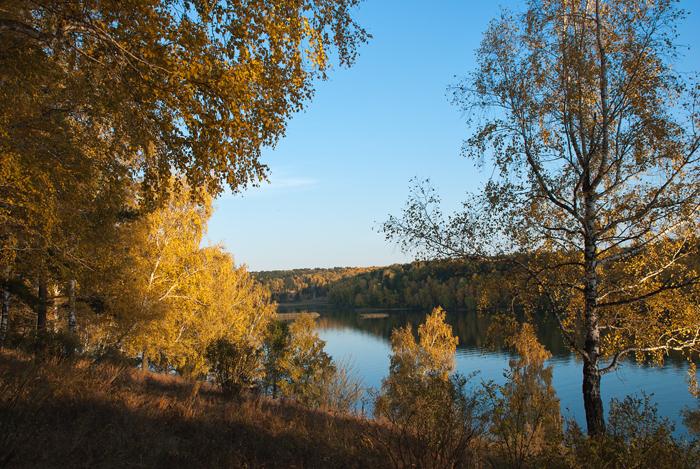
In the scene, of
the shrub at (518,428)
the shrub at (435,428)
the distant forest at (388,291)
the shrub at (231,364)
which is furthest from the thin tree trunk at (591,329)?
the distant forest at (388,291)

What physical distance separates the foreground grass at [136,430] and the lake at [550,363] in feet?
14.6

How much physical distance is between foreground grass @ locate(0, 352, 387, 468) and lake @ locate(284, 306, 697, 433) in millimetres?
4462

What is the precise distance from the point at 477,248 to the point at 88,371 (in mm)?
7729

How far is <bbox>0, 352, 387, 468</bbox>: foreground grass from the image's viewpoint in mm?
4906

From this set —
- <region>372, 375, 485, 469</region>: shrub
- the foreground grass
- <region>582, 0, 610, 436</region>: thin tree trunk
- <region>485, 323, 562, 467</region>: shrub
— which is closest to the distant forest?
<region>485, 323, 562, 467</region>: shrub

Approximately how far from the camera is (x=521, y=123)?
925cm

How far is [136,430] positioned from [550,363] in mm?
51552

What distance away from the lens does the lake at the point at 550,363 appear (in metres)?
34.3

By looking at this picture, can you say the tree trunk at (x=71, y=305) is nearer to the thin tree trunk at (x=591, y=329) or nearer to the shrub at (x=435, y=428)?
the shrub at (x=435, y=428)

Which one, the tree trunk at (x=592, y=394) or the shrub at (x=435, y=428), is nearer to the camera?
the shrub at (x=435, y=428)

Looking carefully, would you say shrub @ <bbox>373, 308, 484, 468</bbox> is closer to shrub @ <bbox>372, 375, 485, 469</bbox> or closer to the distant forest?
shrub @ <bbox>372, 375, 485, 469</bbox>

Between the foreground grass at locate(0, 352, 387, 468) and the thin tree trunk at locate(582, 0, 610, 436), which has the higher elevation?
the thin tree trunk at locate(582, 0, 610, 436)

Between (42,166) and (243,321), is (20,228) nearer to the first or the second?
(42,166)

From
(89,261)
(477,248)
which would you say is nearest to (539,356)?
(477,248)
